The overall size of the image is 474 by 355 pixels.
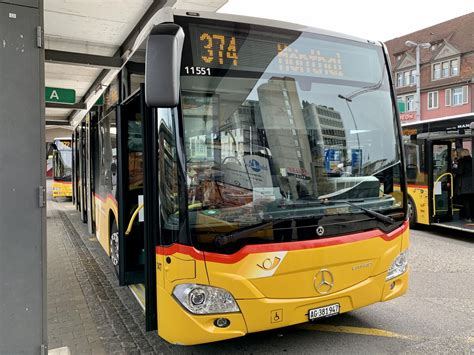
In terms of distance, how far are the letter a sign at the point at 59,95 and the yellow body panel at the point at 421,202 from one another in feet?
33.9

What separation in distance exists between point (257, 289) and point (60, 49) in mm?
8555

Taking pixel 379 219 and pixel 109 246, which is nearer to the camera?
pixel 379 219

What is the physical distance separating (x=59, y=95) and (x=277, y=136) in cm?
1132

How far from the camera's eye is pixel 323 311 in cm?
333

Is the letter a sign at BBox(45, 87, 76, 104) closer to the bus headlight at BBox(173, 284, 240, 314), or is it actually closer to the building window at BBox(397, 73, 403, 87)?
the bus headlight at BBox(173, 284, 240, 314)

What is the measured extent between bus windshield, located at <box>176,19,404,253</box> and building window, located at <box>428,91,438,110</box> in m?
41.8

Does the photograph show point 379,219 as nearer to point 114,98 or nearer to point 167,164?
point 167,164

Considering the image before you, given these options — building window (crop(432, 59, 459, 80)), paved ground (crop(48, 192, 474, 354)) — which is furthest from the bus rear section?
building window (crop(432, 59, 459, 80))

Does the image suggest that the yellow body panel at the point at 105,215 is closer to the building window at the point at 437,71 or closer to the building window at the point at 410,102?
the building window at the point at 410,102

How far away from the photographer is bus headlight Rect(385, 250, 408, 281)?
3706 millimetres

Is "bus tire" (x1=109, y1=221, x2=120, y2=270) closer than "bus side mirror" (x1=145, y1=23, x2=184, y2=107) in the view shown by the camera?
No

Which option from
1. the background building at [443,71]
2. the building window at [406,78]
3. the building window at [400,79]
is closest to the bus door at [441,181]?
the background building at [443,71]

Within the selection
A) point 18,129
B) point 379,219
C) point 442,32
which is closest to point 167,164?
point 18,129

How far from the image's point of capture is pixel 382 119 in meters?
3.83
